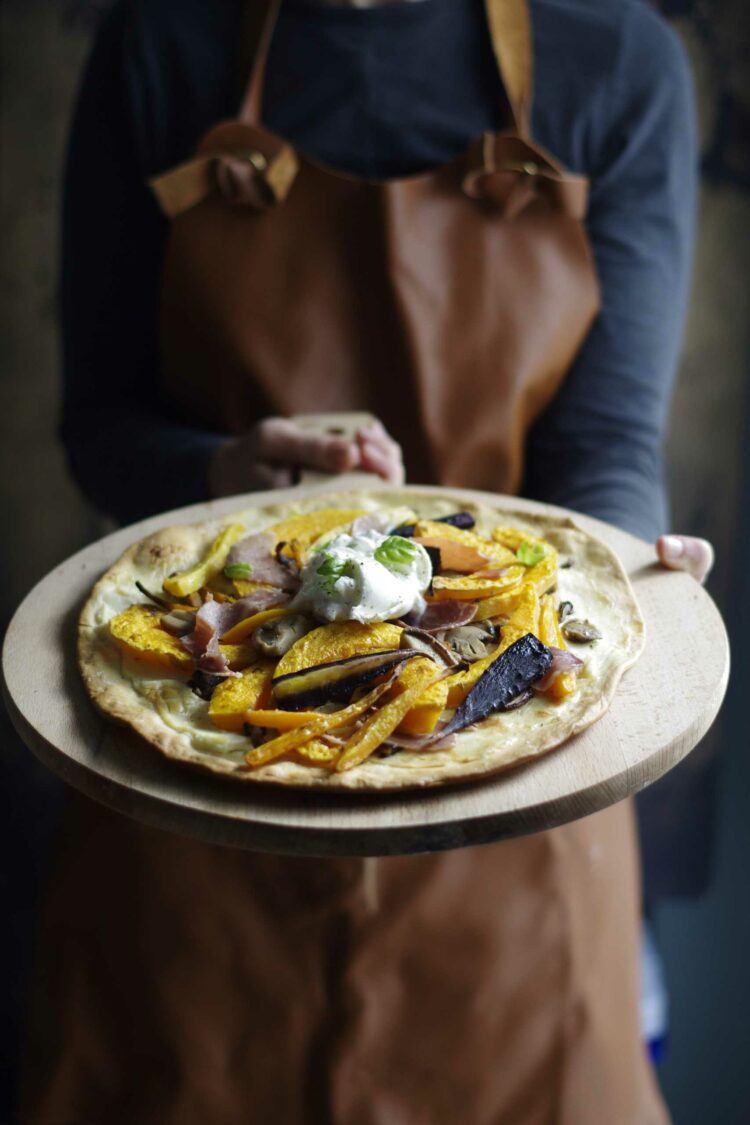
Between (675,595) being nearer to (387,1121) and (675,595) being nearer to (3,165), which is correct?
(387,1121)

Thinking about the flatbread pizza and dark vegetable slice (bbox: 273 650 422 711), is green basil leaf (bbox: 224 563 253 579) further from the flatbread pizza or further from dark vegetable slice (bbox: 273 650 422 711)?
dark vegetable slice (bbox: 273 650 422 711)

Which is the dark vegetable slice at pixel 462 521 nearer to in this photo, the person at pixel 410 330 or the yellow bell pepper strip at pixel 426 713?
the person at pixel 410 330

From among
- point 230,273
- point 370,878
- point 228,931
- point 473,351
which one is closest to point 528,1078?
point 370,878

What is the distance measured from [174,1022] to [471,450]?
4.05 feet

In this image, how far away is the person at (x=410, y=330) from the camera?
189cm

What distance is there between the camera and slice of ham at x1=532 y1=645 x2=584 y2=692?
135cm

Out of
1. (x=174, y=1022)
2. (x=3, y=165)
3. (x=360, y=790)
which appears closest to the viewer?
(x=360, y=790)

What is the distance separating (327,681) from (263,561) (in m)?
0.35

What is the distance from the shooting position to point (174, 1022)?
71.5 inches

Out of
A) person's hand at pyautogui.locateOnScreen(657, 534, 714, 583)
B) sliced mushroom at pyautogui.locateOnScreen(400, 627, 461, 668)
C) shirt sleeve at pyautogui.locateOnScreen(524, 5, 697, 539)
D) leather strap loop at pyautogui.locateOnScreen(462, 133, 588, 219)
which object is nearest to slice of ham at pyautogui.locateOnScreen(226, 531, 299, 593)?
sliced mushroom at pyautogui.locateOnScreen(400, 627, 461, 668)

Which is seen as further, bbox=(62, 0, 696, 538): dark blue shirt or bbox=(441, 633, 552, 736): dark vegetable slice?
bbox=(62, 0, 696, 538): dark blue shirt

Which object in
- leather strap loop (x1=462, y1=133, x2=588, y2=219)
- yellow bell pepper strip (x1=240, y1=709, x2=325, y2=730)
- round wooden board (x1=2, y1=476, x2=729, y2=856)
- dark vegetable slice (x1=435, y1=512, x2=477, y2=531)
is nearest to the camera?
round wooden board (x1=2, y1=476, x2=729, y2=856)

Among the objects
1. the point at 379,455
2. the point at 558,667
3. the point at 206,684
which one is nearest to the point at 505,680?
the point at 558,667

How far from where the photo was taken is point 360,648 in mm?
1344
